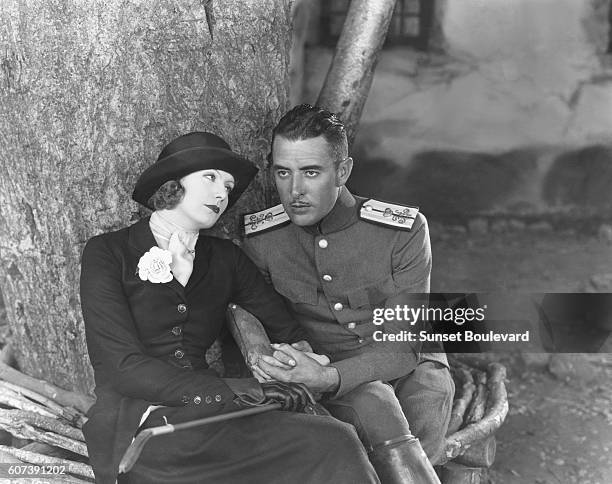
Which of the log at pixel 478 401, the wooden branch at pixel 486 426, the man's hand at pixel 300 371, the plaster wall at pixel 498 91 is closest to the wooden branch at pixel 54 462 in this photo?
the man's hand at pixel 300 371

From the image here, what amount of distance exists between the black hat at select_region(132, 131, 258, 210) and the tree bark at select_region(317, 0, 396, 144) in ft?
3.26

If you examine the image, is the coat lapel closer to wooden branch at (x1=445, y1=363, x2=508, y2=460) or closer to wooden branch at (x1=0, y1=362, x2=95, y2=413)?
wooden branch at (x1=0, y1=362, x2=95, y2=413)

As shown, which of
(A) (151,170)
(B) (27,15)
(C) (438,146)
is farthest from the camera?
(C) (438,146)

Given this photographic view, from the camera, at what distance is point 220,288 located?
257 centimetres

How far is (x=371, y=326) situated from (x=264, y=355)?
0.41 meters

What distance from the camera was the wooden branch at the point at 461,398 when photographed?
303 cm

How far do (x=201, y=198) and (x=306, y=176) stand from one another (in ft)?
1.07

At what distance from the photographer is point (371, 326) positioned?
2.76m

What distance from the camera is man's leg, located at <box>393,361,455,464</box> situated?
274 cm

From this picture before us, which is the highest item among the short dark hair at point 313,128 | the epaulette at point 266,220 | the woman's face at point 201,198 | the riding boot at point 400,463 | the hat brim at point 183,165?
the short dark hair at point 313,128

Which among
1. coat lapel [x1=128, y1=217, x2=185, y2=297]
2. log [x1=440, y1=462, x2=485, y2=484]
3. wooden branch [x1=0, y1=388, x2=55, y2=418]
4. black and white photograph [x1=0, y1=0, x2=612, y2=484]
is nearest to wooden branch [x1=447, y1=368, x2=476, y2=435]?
black and white photograph [x1=0, y1=0, x2=612, y2=484]

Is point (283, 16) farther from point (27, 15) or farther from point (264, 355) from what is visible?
point (264, 355)

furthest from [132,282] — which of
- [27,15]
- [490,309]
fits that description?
[490,309]

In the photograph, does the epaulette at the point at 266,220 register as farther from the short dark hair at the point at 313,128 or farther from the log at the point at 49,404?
the log at the point at 49,404
